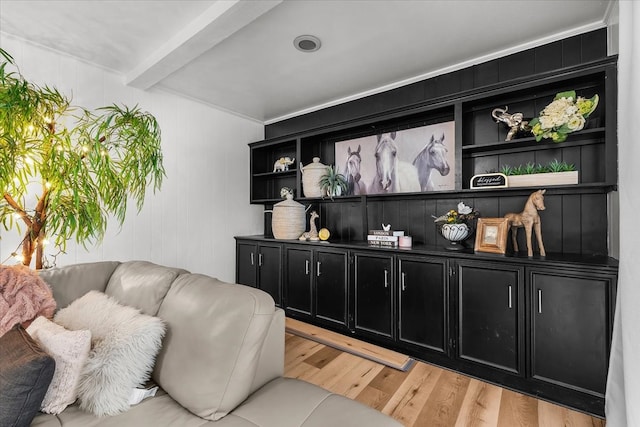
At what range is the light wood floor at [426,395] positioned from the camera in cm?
172

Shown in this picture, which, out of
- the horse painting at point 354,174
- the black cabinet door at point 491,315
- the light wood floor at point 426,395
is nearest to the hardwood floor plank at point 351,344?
the light wood floor at point 426,395

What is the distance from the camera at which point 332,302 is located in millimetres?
2891

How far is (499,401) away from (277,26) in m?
2.90

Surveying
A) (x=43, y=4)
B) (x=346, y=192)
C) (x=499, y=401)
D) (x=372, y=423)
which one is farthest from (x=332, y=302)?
(x=43, y=4)

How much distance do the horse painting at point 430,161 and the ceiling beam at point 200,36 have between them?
68.8 inches

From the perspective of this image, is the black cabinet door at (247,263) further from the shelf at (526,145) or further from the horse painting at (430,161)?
the shelf at (526,145)

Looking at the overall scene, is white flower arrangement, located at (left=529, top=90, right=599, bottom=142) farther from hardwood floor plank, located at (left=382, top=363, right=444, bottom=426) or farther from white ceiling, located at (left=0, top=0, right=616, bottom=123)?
hardwood floor plank, located at (left=382, top=363, right=444, bottom=426)

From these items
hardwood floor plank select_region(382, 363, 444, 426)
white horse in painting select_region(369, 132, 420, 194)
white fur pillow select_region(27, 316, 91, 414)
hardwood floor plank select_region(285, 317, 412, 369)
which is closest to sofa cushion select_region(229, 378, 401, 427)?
white fur pillow select_region(27, 316, 91, 414)

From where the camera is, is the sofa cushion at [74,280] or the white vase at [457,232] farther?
the white vase at [457,232]

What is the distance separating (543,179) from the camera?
6.88 ft

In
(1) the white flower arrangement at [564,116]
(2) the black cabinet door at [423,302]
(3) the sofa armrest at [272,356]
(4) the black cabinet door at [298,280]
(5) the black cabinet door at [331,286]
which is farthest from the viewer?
(4) the black cabinet door at [298,280]

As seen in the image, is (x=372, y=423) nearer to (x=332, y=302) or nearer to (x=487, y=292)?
(x=487, y=292)

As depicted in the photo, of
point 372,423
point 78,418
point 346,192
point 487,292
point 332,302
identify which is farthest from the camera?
point 346,192

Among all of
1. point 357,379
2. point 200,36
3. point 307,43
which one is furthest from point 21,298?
point 307,43
